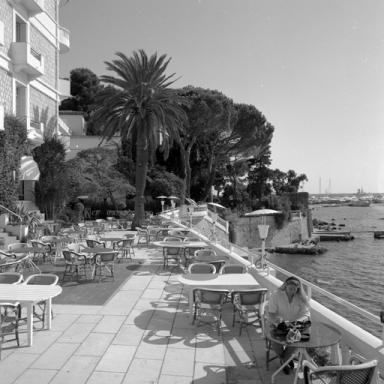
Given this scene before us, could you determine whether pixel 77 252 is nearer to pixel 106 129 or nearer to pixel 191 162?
pixel 106 129

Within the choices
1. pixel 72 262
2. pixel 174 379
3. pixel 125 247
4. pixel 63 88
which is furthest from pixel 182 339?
pixel 63 88

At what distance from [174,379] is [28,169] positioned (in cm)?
1739

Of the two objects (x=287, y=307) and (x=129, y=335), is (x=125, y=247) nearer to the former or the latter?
(x=129, y=335)

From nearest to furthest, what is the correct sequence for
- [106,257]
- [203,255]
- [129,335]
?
[129,335], [106,257], [203,255]

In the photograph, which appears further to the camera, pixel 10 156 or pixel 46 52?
pixel 46 52

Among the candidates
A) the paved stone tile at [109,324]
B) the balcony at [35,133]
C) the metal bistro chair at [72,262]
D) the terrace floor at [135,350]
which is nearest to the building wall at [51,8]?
the balcony at [35,133]

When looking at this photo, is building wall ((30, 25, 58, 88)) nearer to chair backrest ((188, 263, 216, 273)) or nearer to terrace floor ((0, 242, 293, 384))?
chair backrest ((188, 263, 216, 273))

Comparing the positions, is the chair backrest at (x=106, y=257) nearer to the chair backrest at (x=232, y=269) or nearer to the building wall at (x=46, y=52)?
the chair backrest at (x=232, y=269)

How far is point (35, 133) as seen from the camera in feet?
71.8

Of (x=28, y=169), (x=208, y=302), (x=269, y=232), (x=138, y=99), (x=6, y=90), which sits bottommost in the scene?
(x=269, y=232)

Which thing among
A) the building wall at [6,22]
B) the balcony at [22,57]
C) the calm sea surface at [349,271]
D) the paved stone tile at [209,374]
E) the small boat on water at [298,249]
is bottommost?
the calm sea surface at [349,271]

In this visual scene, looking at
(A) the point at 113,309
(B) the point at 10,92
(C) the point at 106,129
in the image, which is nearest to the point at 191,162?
(C) the point at 106,129

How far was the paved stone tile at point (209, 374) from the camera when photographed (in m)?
5.21

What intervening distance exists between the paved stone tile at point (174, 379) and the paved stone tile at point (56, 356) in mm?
1412
